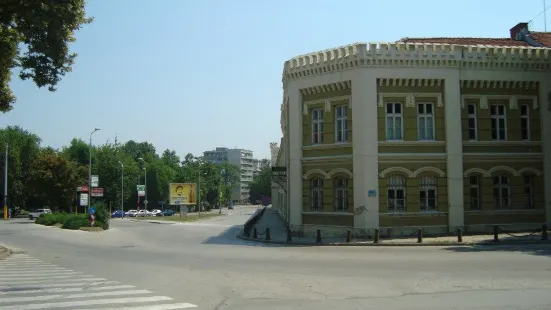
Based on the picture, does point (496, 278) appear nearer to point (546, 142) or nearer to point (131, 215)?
point (546, 142)

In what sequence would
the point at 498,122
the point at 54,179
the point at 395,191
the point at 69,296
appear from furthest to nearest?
1. the point at 54,179
2. the point at 498,122
3. the point at 395,191
4. the point at 69,296

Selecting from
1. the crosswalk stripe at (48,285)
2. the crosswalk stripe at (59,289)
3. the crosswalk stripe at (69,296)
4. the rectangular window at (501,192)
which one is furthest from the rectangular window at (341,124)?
the crosswalk stripe at (69,296)

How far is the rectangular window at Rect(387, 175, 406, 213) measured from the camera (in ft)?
92.2

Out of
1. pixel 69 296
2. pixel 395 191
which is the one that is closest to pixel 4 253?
pixel 69 296

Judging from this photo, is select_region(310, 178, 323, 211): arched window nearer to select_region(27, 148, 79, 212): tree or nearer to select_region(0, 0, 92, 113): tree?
select_region(0, 0, 92, 113): tree

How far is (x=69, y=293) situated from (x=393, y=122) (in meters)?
21.3

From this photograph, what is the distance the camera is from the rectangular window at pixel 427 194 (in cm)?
2853

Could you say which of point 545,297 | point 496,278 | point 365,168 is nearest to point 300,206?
point 365,168

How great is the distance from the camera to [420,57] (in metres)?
28.4

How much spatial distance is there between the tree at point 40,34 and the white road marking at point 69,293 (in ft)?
22.8

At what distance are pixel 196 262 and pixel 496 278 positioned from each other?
10.6 metres

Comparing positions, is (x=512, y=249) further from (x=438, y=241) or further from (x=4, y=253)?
(x=4, y=253)

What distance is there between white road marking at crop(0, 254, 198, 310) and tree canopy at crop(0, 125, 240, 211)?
153ft

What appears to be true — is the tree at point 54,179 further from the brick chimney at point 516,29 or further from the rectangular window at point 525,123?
the rectangular window at point 525,123
